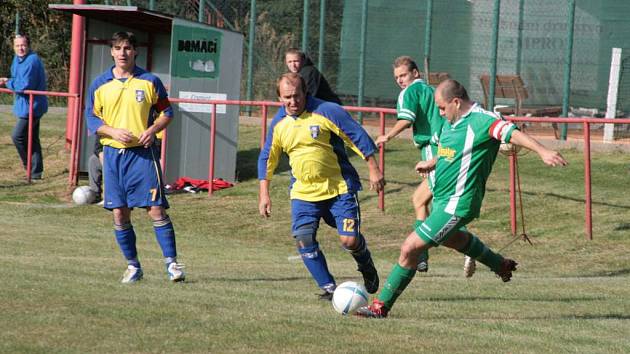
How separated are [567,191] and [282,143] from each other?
8898 mm

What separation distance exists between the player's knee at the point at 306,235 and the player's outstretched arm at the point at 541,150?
1.86 meters

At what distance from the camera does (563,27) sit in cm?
2158

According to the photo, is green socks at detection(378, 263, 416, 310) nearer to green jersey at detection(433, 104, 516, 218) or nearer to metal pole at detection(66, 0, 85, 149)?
green jersey at detection(433, 104, 516, 218)

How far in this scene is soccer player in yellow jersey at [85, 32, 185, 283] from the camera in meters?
9.49

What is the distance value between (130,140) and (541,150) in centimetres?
360

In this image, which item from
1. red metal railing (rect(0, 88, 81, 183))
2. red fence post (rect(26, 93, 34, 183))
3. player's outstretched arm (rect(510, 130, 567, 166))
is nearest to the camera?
player's outstretched arm (rect(510, 130, 567, 166))

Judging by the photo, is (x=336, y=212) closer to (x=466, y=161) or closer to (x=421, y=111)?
(x=466, y=161)

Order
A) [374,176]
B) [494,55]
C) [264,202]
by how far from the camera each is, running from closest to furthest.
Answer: [374,176], [264,202], [494,55]

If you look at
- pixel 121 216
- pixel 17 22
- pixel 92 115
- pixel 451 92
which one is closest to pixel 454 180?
pixel 451 92

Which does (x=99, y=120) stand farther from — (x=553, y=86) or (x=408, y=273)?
(x=553, y=86)

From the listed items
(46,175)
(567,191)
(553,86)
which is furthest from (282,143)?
(553,86)

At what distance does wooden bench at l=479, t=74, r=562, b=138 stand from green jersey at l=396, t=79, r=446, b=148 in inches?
408

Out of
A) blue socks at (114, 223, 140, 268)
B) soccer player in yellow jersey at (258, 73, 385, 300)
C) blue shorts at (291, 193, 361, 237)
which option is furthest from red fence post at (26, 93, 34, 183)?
blue shorts at (291, 193, 361, 237)

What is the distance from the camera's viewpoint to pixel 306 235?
8.77m
